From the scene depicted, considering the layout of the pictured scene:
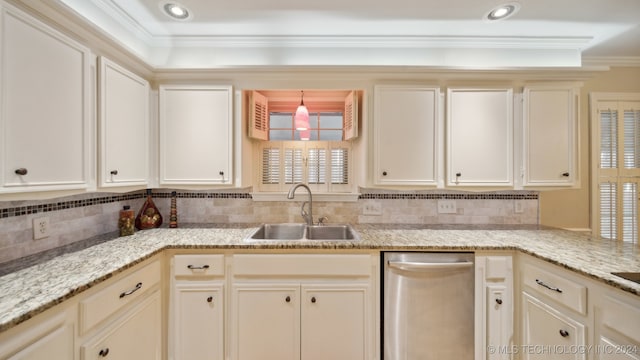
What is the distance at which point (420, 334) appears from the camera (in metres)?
1.66

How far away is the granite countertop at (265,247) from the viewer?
1032 millimetres

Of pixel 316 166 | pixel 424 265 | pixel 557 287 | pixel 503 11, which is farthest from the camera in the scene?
pixel 316 166

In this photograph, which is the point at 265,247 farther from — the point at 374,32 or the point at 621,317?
the point at 374,32

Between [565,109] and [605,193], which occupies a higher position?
[565,109]

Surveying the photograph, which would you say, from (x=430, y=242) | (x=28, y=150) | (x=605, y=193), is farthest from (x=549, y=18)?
(x=28, y=150)

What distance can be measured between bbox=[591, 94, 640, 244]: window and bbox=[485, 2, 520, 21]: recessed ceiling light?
134cm

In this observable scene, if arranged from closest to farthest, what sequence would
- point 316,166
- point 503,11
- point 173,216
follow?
point 503,11 → point 173,216 → point 316,166

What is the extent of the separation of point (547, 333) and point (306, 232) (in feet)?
5.32

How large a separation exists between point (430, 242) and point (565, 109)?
59.6 inches

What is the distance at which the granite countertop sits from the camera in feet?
3.39

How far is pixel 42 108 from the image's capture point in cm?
120

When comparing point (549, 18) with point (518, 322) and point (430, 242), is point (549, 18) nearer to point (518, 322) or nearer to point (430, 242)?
point (430, 242)

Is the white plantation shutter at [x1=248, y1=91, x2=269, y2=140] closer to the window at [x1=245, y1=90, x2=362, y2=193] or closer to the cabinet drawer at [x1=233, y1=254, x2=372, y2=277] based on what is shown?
the window at [x1=245, y1=90, x2=362, y2=193]

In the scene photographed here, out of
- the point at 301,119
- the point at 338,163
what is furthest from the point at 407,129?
the point at 301,119
